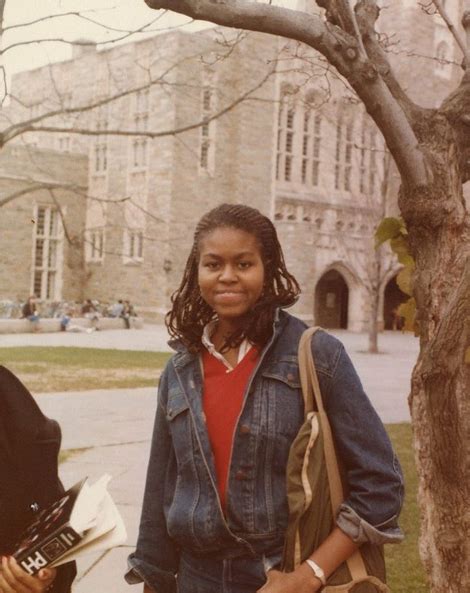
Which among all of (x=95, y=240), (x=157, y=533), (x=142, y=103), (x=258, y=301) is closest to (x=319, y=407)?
(x=258, y=301)

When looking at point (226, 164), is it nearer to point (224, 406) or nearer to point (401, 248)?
point (401, 248)

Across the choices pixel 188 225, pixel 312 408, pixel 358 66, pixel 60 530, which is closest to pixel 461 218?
pixel 358 66

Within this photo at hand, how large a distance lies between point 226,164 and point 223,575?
31.7 m

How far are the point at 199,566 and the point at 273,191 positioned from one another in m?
32.1

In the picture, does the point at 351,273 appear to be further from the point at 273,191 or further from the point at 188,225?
the point at 188,225

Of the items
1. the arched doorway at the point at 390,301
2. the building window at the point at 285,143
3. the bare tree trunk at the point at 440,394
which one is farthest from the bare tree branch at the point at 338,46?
the arched doorway at the point at 390,301

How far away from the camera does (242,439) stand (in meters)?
1.81

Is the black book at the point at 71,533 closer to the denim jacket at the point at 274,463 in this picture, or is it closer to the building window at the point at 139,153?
the denim jacket at the point at 274,463

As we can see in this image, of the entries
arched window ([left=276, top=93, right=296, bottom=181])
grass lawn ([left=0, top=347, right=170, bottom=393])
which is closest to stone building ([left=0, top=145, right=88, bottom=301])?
arched window ([left=276, top=93, right=296, bottom=181])

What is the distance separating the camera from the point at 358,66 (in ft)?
9.87

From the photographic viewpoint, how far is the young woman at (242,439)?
177cm

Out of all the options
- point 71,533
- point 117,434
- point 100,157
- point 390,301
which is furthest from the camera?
point 390,301

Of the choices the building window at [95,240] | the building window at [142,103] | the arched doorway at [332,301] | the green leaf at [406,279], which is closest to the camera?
the green leaf at [406,279]

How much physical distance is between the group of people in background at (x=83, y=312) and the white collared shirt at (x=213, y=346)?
77.9ft
